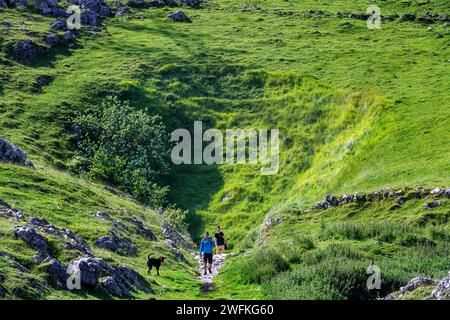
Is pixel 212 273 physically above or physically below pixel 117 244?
below

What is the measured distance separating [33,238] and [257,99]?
2065 inches

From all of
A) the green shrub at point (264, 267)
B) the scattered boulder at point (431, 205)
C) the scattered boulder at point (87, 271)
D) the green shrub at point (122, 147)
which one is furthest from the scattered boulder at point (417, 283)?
the green shrub at point (122, 147)

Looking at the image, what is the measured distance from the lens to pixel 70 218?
37.4 meters

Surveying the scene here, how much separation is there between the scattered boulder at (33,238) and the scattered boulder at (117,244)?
6253 mm

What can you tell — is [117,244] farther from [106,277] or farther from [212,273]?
[106,277]

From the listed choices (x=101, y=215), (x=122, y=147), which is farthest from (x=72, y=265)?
(x=122, y=147)

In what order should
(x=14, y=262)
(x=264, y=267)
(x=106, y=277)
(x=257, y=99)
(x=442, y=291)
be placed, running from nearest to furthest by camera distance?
(x=442, y=291)
(x=14, y=262)
(x=106, y=277)
(x=264, y=267)
(x=257, y=99)

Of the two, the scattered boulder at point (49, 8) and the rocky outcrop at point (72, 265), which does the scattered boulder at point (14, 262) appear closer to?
the rocky outcrop at point (72, 265)

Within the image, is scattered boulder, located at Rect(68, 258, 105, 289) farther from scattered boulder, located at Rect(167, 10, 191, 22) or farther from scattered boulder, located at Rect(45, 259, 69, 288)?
scattered boulder, located at Rect(167, 10, 191, 22)

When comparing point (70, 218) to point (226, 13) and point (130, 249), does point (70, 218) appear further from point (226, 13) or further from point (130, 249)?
point (226, 13)

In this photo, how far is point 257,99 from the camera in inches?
3071

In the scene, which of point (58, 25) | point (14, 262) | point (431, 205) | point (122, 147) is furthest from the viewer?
point (58, 25)

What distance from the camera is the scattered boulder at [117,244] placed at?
113 feet

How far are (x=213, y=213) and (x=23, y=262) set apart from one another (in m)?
36.8
